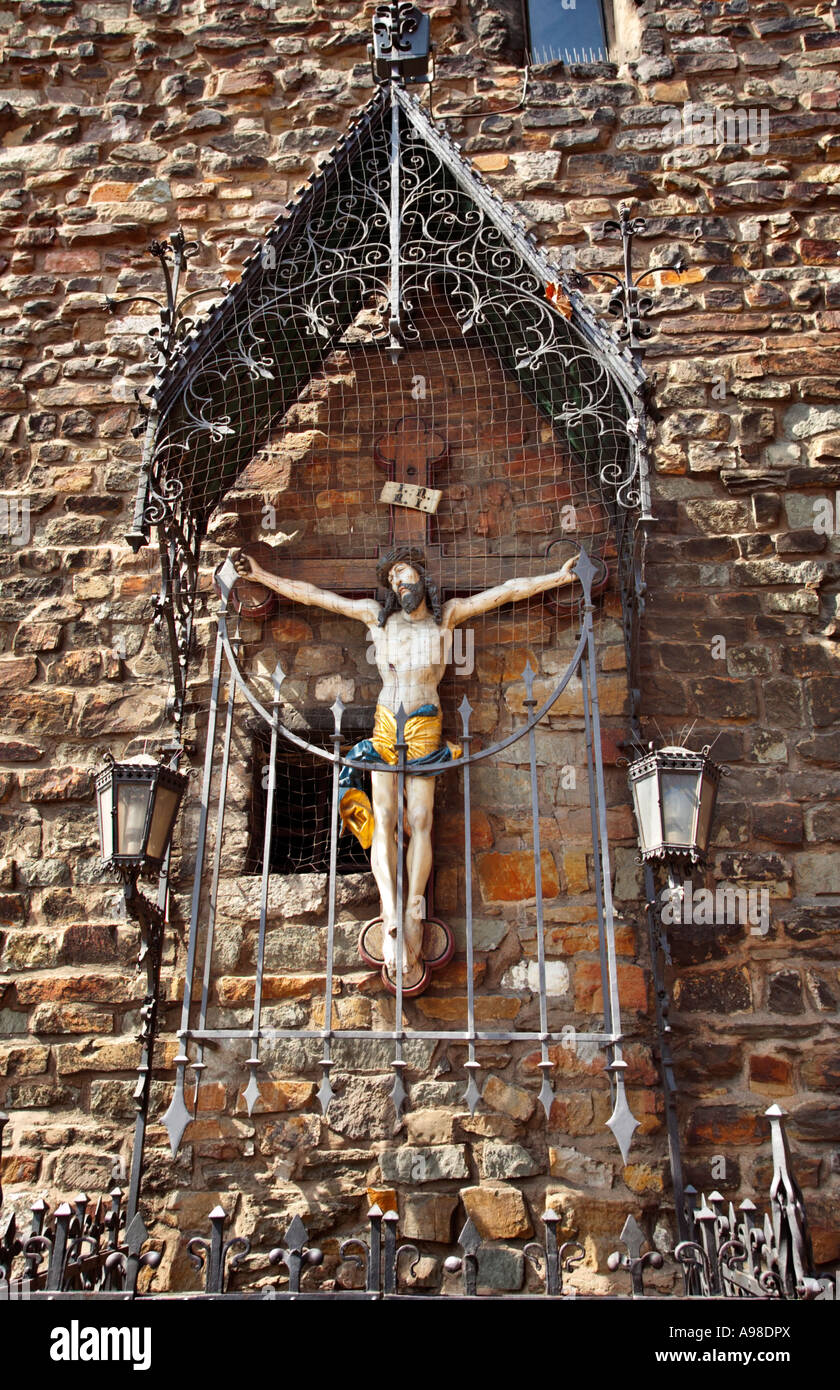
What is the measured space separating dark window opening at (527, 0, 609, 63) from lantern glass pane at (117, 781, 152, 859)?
3.94 meters

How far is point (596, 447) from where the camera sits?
4500mm

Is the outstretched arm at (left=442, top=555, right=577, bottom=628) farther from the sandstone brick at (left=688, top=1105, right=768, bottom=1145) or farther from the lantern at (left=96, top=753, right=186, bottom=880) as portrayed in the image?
the sandstone brick at (left=688, top=1105, right=768, bottom=1145)

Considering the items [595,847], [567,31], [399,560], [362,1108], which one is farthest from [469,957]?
[567,31]

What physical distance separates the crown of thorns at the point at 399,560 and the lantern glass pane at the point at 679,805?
1.21 m

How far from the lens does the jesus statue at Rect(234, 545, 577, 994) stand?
399 cm

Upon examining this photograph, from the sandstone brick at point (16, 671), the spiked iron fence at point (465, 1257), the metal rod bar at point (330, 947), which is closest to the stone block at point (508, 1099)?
the metal rod bar at point (330, 947)

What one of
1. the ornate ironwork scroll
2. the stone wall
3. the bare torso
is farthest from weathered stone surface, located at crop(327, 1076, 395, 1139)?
the bare torso

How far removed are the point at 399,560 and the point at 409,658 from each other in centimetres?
35

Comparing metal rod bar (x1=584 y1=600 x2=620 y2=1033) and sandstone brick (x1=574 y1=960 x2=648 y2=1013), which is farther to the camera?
sandstone brick (x1=574 y1=960 x2=648 y2=1013)

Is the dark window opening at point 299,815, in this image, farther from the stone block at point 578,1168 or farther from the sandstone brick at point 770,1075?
the sandstone brick at point 770,1075

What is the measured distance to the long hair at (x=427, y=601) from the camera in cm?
436

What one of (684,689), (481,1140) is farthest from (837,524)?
(481,1140)

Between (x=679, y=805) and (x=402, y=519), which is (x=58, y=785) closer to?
(x=402, y=519)

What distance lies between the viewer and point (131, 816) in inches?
146
